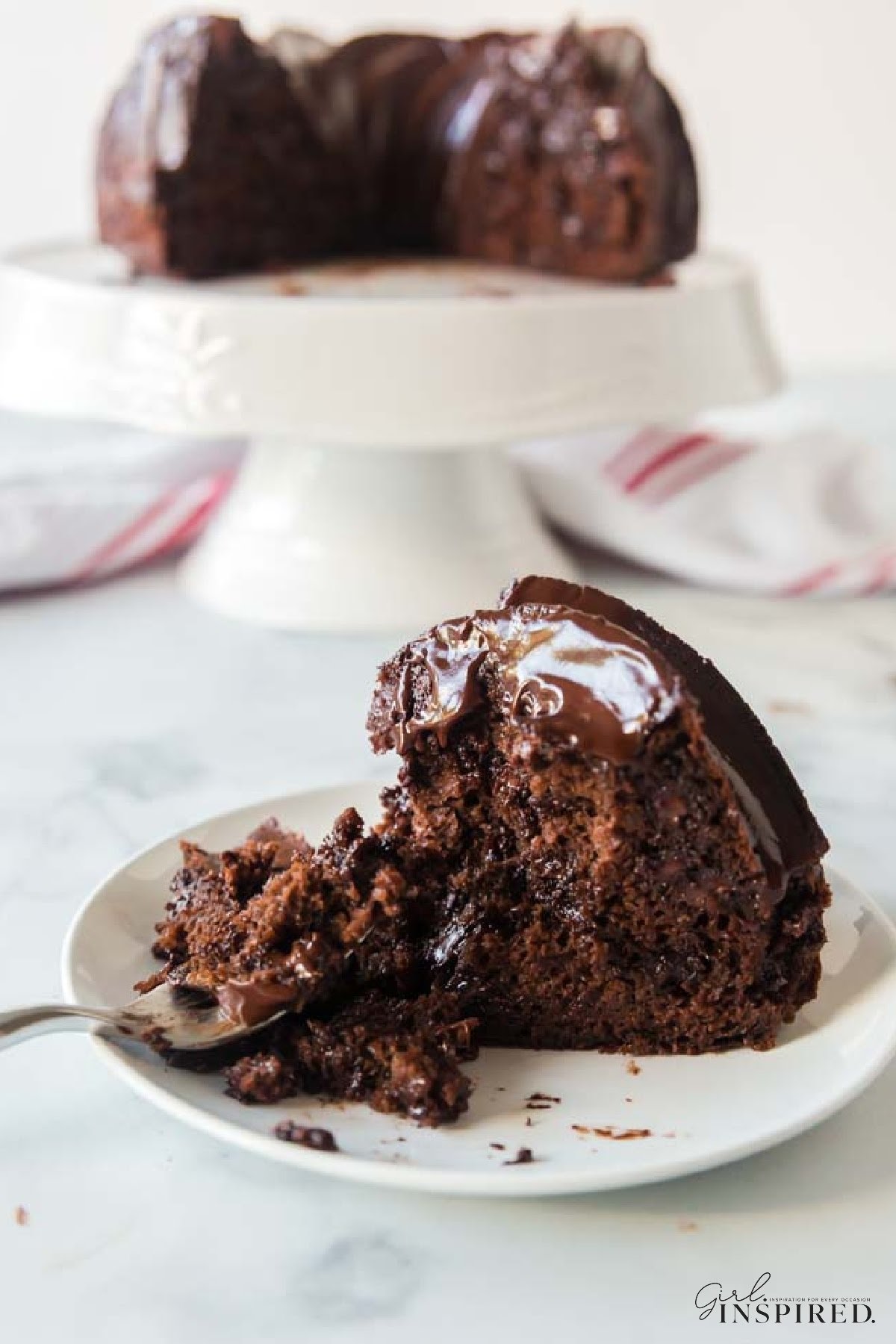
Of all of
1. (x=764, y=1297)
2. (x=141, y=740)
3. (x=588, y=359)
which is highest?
(x=588, y=359)

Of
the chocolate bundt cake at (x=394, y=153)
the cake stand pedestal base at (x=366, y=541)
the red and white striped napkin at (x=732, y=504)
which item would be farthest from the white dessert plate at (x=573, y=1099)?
the chocolate bundt cake at (x=394, y=153)

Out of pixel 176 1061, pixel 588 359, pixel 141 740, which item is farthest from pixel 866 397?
pixel 176 1061

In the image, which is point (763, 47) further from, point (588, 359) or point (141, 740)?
point (141, 740)

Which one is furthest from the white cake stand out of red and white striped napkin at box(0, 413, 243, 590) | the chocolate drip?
the chocolate drip

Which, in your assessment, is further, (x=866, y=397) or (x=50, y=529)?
(x=866, y=397)

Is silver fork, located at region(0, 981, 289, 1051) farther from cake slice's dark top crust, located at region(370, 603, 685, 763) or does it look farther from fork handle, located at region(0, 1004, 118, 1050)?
cake slice's dark top crust, located at region(370, 603, 685, 763)
